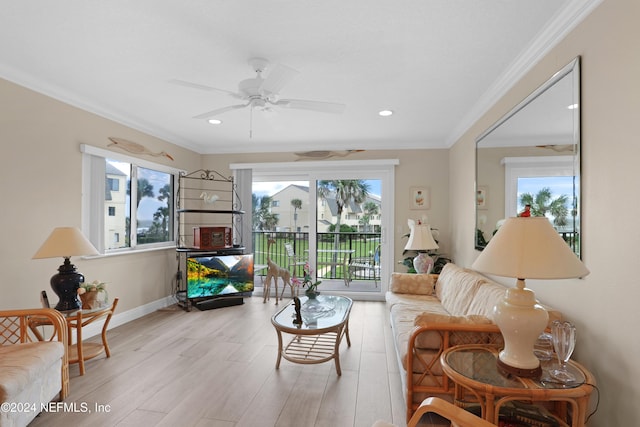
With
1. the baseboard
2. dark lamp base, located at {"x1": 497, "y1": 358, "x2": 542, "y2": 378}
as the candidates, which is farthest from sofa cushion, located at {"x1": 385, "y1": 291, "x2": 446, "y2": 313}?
the baseboard

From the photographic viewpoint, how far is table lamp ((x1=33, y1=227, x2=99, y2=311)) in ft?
8.53

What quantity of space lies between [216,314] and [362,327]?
192 cm

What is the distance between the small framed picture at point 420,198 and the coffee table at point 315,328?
2220mm

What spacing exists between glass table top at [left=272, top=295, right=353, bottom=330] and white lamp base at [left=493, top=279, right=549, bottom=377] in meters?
1.35

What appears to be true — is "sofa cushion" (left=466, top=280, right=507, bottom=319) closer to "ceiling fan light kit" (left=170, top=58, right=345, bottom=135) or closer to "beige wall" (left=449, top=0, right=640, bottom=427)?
"beige wall" (left=449, top=0, right=640, bottom=427)

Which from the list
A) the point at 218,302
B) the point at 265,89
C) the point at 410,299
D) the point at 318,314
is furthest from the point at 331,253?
the point at 265,89

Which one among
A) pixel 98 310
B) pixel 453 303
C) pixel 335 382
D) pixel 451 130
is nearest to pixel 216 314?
pixel 98 310

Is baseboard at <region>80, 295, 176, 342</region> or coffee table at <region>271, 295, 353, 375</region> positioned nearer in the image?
coffee table at <region>271, 295, 353, 375</region>

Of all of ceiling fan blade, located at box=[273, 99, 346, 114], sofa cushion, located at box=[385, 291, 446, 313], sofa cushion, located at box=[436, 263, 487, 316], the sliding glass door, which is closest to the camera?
ceiling fan blade, located at box=[273, 99, 346, 114]

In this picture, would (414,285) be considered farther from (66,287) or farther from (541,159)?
(66,287)

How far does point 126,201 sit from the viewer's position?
4020mm

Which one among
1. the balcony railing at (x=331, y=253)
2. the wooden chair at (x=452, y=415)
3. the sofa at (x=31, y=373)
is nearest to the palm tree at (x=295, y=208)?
the balcony railing at (x=331, y=253)

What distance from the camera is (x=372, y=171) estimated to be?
5.12 m

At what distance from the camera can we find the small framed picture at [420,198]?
16.2ft
